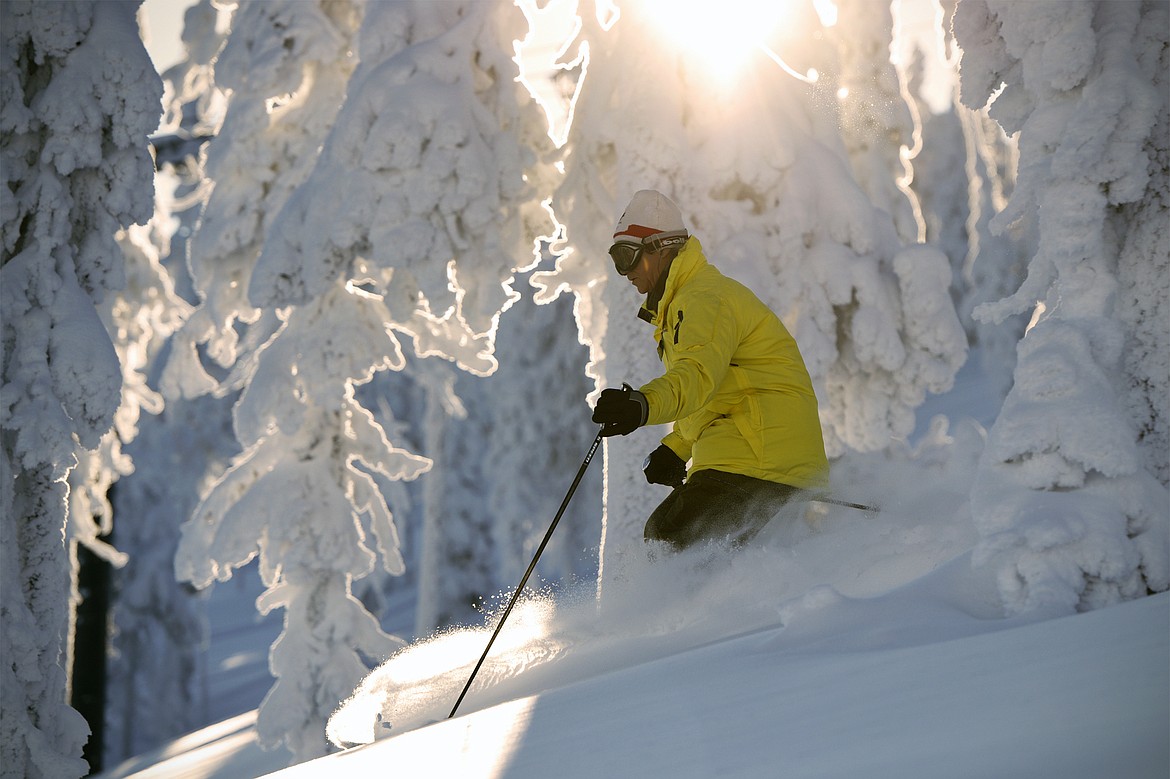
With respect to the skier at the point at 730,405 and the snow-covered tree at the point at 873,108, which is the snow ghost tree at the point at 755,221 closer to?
the snow-covered tree at the point at 873,108

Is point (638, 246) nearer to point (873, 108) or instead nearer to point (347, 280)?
point (347, 280)

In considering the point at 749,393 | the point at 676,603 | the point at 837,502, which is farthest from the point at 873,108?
the point at 676,603

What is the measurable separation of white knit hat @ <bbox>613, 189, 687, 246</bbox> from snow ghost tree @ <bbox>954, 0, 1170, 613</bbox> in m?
1.60

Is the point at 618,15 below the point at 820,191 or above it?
above

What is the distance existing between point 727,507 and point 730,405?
1.74 feet

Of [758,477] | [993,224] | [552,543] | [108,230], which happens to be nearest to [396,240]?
[108,230]

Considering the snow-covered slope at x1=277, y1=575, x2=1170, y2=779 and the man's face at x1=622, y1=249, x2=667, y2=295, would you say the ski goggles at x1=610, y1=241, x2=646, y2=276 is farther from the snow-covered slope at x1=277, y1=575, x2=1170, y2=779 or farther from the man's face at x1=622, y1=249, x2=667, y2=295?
the snow-covered slope at x1=277, y1=575, x2=1170, y2=779

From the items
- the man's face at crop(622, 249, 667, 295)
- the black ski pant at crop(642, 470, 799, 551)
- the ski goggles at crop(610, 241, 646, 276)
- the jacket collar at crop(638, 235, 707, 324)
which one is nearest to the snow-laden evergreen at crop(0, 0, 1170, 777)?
the black ski pant at crop(642, 470, 799, 551)

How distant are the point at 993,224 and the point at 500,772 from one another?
3.69 m

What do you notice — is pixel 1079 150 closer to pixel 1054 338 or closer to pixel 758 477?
pixel 1054 338

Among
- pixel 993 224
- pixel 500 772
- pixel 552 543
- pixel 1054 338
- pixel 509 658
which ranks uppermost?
pixel 993 224

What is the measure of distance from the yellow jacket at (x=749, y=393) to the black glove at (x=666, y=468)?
0.48m

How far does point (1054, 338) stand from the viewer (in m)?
4.26

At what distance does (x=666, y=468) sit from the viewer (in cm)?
654
